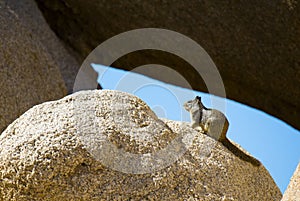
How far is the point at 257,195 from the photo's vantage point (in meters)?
3.96

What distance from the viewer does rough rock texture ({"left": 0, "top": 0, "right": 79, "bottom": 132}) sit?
507 cm

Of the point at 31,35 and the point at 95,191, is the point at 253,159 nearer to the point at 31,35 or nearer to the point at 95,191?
the point at 95,191

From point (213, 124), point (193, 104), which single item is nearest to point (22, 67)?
point (193, 104)

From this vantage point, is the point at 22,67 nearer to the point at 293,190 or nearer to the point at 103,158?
the point at 103,158

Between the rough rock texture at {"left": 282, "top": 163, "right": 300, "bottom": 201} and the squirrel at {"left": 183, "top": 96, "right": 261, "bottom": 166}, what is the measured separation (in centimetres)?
50

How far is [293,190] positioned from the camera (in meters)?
3.59

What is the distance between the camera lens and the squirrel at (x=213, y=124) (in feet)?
13.7

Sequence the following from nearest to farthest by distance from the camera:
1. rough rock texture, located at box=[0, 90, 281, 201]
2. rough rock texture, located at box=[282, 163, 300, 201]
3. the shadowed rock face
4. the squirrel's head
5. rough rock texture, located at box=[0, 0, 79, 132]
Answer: rough rock texture, located at box=[0, 90, 281, 201]
rough rock texture, located at box=[282, 163, 300, 201]
the squirrel's head
rough rock texture, located at box=[0, 0, 79, 132]
the shadowed rock face

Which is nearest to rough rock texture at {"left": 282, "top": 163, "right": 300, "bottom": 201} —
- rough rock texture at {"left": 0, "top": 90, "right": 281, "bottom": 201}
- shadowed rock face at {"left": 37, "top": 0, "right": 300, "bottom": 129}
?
rough rock texture at {"left": 0, "top": 90, "right": 281, "bottom": 201}

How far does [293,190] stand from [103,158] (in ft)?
4.00

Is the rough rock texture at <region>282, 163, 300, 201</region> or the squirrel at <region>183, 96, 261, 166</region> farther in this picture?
the squirrel at <region>183, 96, 261, 166</region>

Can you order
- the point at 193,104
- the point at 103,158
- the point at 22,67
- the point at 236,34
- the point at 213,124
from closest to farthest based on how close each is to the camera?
the point at 103,158 < the point at 213,124 < the point at 193,104 < the point at 22,67 < the point at 236,34

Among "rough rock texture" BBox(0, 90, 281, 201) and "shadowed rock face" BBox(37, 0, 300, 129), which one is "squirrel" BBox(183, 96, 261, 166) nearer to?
"rough rock texture" BBox(0, 90, 281, 201)

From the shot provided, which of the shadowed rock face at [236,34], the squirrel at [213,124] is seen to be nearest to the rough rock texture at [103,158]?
the squirrel at [213,124]
